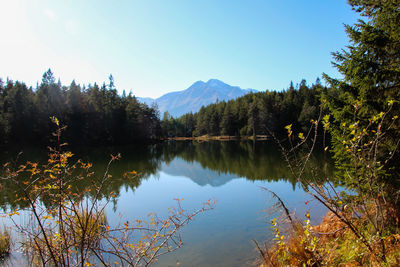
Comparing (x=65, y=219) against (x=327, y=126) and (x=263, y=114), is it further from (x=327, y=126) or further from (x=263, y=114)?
(x=263, y=114)

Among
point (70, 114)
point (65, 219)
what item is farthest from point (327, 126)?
point (70, 114)

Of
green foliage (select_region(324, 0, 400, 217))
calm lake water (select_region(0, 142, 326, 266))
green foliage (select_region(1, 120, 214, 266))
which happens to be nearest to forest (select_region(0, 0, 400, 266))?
green foliage (select_region(324, 0, 400, 217))

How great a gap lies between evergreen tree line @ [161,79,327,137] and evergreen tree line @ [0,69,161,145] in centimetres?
3021

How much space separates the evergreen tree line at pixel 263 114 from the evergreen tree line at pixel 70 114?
30215 millimetres

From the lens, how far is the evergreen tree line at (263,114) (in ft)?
236

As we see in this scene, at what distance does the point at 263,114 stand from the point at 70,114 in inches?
1989

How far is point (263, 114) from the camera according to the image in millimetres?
72125

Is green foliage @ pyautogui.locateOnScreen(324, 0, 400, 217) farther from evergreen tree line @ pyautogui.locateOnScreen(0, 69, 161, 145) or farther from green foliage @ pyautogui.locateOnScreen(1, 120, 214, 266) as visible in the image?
evergreen tree line @ pyautogui.locateOnScreen(0, 69, 161, 145)

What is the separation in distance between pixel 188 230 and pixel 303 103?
7414 centimetres

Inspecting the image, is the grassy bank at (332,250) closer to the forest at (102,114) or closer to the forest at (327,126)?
the forest at (327,126)

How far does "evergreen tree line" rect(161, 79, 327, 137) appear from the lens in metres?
71.9

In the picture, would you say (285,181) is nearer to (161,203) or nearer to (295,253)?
(161,203)

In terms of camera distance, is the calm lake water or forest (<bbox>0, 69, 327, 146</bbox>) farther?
forest (<bbox>0, 69, 327, 146</bbox>)

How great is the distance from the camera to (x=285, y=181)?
56.0 feet
